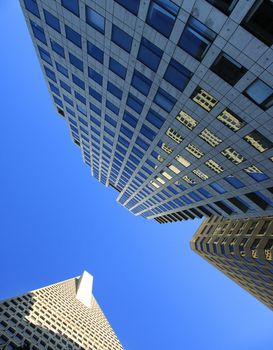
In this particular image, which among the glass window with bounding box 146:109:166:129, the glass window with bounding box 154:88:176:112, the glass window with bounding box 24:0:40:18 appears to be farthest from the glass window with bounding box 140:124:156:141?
the glass window with bounding box 24:0:40:18

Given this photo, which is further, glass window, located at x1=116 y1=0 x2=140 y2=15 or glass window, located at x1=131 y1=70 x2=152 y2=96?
glass window, located at x1=131 y1=70 x2=152 y2=96

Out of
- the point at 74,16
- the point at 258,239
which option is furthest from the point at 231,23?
the point at 258,239

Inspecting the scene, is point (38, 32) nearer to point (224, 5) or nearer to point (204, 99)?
point (204, 99)

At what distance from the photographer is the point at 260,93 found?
19.2m

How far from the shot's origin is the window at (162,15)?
1856cm

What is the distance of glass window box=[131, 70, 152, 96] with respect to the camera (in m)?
27.0

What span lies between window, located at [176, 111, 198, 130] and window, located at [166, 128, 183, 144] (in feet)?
9.00

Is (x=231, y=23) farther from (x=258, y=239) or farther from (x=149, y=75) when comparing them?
(x=258, y=239)

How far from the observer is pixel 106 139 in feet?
164

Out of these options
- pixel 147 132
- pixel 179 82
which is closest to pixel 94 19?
pixel 179 82

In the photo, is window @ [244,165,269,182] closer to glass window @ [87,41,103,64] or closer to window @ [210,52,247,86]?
window @ [210,52,247,86]

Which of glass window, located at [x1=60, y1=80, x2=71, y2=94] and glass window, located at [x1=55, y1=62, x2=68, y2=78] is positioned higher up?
glass window, located at [x1=60, y1=80, x2=71, y2=94]

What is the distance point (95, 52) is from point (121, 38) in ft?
Answer: 16.8

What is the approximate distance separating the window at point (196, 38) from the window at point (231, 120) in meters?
4.53
